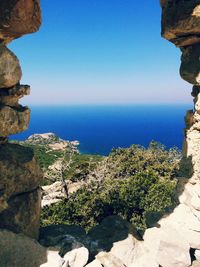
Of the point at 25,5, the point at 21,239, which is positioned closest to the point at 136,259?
the point at 21,239

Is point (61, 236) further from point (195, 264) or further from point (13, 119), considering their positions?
point (195, 264)

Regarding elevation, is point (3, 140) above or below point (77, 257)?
above

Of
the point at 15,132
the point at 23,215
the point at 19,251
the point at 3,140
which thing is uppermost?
the point at 15,132

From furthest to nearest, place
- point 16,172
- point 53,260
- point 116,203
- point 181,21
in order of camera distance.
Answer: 1. point 116,203
2. point 181,21
3. point 16,172
4. point 53,260

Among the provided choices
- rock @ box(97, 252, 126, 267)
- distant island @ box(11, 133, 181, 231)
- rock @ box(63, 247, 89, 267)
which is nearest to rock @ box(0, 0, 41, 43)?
distant island @ box(11, 133, 181, 231)

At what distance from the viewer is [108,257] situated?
548 inches

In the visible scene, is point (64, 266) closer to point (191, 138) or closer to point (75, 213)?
point (191, 138)

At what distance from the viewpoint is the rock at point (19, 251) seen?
12547 mm

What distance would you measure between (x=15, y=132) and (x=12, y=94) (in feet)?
4.89

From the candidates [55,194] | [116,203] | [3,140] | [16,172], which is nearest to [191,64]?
[3,140]

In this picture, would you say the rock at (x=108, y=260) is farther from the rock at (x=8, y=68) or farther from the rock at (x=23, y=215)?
the rock at (x=8, y=68)

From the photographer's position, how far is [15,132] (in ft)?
44.9

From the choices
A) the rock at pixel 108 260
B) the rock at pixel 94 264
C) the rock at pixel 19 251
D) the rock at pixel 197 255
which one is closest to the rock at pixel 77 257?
the rock at pixel 94 264

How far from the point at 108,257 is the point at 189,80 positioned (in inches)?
331
